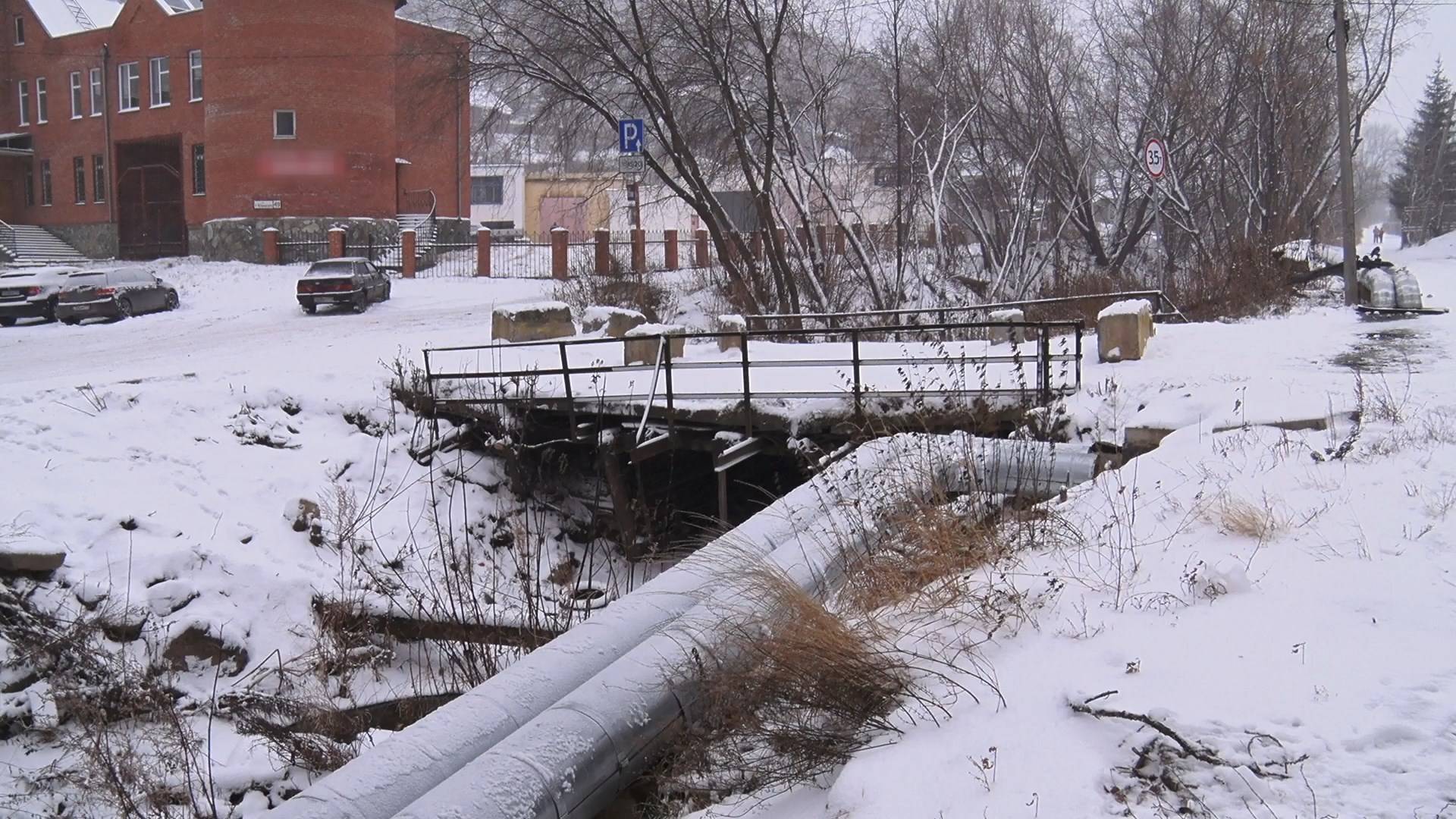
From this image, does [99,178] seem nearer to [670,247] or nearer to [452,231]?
[452,231]

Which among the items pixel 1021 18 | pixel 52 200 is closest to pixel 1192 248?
pixel 1021 18

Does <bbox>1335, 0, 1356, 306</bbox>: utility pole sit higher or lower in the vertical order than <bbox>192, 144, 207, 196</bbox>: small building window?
lower

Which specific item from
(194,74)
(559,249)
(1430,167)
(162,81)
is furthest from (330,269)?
(1430,167)

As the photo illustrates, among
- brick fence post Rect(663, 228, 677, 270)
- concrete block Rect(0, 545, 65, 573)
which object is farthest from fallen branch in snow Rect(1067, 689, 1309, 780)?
brick fence post Rect(663, 228, 677, 270)

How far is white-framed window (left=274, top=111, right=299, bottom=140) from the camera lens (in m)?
41.7

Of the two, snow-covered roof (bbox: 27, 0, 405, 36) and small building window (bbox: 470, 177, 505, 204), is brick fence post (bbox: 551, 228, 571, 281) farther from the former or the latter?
small building window (bbox: 470, 177, 505, 204)

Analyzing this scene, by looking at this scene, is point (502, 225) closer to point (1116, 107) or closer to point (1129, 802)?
point (1116, 107)

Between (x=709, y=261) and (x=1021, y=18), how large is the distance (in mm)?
10715

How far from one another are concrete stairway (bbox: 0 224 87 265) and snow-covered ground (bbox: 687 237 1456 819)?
164 ft

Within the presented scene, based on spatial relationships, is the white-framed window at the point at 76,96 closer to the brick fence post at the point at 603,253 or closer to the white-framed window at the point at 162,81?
the white-framed window at the point at 162,81

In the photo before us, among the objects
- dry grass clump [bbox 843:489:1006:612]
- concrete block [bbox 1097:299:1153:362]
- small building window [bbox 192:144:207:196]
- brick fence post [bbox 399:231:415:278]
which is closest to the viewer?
dry grass clump [bbox 843:489:1006:612]

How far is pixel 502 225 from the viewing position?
6419 cm

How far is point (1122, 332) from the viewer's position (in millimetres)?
13125

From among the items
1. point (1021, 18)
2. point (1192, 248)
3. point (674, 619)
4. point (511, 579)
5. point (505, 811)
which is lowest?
point (511, 579)
